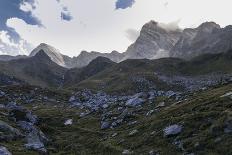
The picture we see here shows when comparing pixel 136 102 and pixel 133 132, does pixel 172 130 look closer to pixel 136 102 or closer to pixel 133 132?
pixel 133 132

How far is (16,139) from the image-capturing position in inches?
2109

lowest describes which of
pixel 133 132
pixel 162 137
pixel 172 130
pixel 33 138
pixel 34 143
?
pixel 34 143

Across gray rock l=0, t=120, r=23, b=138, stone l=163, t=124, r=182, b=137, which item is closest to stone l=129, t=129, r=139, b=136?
stone l=163, t=124, r=182, b=137

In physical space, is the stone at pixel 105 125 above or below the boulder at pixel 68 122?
above

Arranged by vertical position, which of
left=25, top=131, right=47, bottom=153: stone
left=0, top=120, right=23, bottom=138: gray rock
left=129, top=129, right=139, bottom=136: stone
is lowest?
left=25, top=131, right=47, bottom=153: stone

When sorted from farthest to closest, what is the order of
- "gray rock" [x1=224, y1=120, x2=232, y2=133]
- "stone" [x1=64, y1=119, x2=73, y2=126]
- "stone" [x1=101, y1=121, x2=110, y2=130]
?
"stone" [x1=64, y1=119, x2=73, y2=126]
"stone" [x1=101, y1=121, x2=110, y2=130]
"gray rock" [x1=224, y1=120, x2=232, y2=133]

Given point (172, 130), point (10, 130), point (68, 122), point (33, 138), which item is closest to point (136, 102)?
point (68, 122)

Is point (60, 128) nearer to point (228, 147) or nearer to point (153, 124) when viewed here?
point (153, 124)

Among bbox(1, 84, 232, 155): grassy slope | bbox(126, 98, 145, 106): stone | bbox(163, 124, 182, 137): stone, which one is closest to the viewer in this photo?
bbox(1, 84, 232, 155): grassy slope

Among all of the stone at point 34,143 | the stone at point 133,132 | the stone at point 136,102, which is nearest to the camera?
the stone at point 34,143

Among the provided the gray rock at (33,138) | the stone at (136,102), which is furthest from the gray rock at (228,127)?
the stone at (136,102)

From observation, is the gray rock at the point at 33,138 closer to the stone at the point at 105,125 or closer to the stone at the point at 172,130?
the stone at the point at 105,125

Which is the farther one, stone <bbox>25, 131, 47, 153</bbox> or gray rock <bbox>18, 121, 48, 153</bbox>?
gray rock <bbox>18, 121, 48, 153</bbox>

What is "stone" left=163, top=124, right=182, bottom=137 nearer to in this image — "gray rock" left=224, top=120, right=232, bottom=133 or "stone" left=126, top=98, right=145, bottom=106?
"gray rock" left=224, top=120, right=232, bottom=133
